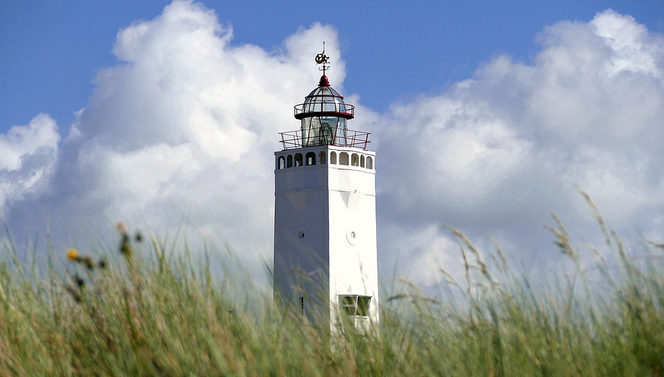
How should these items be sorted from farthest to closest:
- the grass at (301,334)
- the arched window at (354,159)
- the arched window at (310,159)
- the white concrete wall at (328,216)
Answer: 1. the arched window at (354,159)
2. the arched window at (310,159)
3. the white concrete wall at (328,216)
4. the grass at (301,334)

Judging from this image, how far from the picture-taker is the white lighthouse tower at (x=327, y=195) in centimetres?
2770

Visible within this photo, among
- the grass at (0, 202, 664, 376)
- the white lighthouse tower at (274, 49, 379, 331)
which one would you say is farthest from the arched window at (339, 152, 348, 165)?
the grass at (0, 202, 664, 376)

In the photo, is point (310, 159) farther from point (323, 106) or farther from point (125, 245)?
point (125, 245)

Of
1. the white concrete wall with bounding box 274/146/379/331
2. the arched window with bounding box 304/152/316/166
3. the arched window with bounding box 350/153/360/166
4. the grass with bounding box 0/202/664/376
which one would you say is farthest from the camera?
the arched window with bounding box 350/153/360/166

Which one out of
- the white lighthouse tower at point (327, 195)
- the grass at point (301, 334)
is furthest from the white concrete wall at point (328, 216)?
the grass at point (301, 334)

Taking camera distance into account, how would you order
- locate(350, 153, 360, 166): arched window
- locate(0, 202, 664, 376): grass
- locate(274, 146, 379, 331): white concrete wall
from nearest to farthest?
locate(0, 202, 664, 376): grass, locate(274, 146, 379, 331): white concrete wall, locate(350, 153, 360, 166): arched window

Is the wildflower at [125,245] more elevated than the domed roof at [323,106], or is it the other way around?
the domed roof at [323,106]

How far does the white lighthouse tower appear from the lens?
27.7 m

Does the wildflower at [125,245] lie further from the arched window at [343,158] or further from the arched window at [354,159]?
the arched window at [354,159]

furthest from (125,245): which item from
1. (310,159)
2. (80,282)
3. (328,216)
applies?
(310,159)

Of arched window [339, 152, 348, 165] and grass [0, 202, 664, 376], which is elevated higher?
arched window [339, 152, 348, 165]

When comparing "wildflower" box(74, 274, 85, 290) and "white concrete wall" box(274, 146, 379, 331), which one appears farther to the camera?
"white concrete wall" box(274, 146, 379, 331)

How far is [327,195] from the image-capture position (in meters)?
27.8

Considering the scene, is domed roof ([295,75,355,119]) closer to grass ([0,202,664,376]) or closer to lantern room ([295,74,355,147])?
lantern room ([295,74,355,147])
